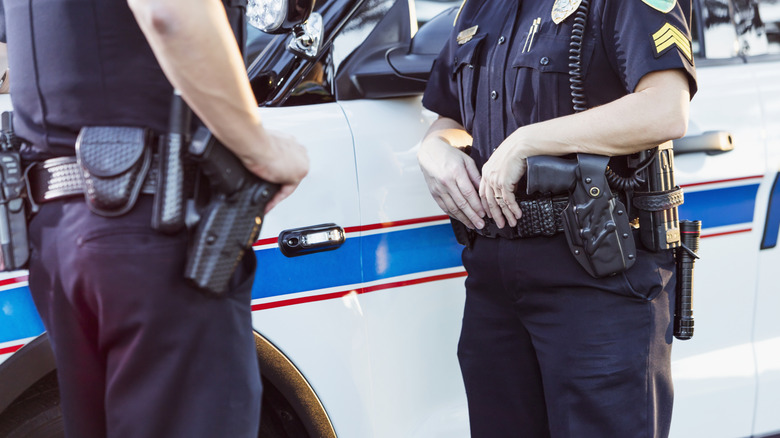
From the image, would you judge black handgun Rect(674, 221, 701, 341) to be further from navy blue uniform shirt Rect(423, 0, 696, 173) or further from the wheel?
the wheel

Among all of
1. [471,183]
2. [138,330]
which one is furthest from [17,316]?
[471,183]

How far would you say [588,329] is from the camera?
1.50 m

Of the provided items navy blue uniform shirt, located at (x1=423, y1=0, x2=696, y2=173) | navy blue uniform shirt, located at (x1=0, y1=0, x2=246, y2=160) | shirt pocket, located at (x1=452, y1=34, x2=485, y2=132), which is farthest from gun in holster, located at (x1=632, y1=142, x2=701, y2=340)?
navy blue uniform shirt, located at (x1=0, y1=0, x2=246, y2=160)

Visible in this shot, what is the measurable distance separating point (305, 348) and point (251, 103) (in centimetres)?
77

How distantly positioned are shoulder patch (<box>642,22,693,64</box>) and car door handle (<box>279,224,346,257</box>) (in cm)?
73

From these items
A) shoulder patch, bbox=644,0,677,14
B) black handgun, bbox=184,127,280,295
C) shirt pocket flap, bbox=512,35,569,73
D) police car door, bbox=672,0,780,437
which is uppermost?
shoulder patch, bbox=644,0,677,14

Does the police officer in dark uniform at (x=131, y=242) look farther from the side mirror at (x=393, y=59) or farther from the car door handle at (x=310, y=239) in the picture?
the side mirror at (x=393, y=59)

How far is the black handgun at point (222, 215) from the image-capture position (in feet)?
3.43

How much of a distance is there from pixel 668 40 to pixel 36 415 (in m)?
1.38

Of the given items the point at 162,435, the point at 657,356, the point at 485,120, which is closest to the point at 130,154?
the point at 162,435

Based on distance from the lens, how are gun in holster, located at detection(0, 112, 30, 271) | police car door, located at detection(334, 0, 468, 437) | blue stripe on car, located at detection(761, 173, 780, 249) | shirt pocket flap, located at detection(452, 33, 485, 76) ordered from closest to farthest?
1. gun in holster, located at detection(0, 112, 30, 271)
2. shirt pocket flap, located at detection(452, 33, 485, 76)
3. police car door, located at detection(334, 0, 468, 437)
4. blue stripe on car, located at detection(761, 173, 780, 249)

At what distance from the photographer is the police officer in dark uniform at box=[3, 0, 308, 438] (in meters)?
1.03

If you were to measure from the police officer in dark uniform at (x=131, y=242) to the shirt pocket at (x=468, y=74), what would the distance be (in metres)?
0.65

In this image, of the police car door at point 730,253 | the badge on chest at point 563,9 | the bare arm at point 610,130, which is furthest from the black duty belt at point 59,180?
the police car door at point 730,253
